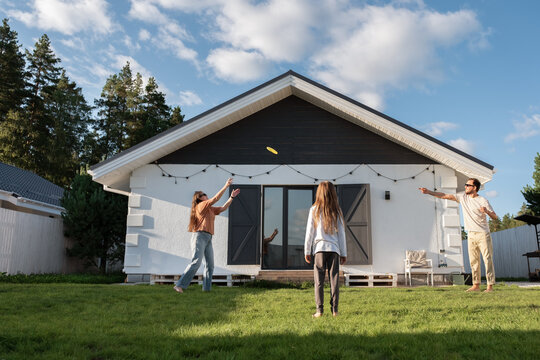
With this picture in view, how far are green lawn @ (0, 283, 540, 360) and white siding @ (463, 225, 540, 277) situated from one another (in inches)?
467

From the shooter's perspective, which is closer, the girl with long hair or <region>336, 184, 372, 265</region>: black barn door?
the girl with long hair

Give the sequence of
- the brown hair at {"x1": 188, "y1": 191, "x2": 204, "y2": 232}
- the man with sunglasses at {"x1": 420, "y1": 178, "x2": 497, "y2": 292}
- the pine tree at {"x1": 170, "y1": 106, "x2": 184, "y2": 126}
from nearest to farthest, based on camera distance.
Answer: the man with sunglasses at {"x1": 420, "y1": 178, "x2": 497, "y2": 292}
the brown hair at {"x1": 188, "y1": 191, "x2": 204, "y2": 232}
the pine tree at {"x1": 170, "y1": 106, "x2": 184, "y2": 126}

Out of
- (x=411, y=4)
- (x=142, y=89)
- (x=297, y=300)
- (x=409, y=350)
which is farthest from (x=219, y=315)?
(x=142, y=89)

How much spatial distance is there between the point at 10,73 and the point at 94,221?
2079 cm

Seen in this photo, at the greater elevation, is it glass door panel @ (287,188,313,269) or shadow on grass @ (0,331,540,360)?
glass door panel @ (287,188,313,269)

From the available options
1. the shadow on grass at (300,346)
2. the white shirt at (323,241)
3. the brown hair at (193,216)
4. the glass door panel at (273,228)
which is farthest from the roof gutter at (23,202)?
the white shirt at (323,241)

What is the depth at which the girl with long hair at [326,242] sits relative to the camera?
4.38 m

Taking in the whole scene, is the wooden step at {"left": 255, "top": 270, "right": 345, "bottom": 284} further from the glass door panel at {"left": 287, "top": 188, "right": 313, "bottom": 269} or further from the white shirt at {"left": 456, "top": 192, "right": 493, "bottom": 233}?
the white shirt at {"left": 456, "top": 192, "right": 493, "bottom": 233}

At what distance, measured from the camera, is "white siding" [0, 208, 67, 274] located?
10406 millimetres

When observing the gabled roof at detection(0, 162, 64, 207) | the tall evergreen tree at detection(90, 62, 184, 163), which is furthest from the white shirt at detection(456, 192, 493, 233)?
the tall evergreen tree at detection(90, 62, 184, 163)

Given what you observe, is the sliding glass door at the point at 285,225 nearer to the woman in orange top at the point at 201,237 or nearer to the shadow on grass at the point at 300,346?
the woman in orange top at the point at 201,237

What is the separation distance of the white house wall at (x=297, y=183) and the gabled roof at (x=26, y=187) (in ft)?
16.9

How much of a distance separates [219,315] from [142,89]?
30.7 meters

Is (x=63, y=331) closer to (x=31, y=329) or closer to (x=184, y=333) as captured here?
(x=31, y=329)
